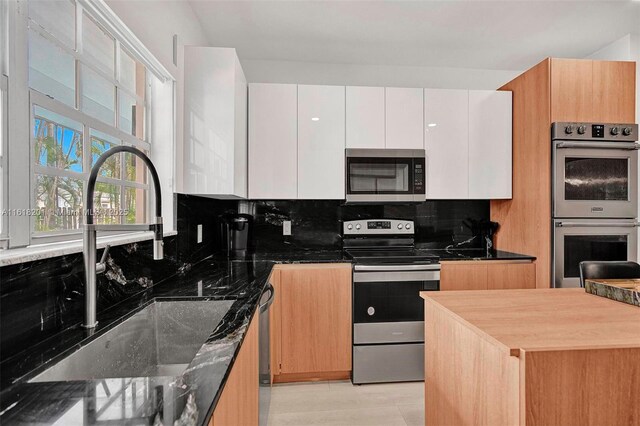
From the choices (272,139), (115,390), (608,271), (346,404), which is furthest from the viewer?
(272,139)

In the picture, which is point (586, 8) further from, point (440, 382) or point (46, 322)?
point (46, 322)

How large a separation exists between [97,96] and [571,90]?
9.72 ft

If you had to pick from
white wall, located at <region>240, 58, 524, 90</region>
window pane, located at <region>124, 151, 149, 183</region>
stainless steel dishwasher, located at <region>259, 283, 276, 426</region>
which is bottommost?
stainless steel dishwasher, located at <region>259, 283, 276, 426</region>

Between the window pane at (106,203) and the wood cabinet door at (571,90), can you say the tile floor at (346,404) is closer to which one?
the window pane at (106,203)

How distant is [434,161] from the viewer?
270 centimetres

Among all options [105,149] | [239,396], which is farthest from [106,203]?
[239,396]

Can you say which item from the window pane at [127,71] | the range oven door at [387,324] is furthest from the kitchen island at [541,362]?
the window pane at [127,71]

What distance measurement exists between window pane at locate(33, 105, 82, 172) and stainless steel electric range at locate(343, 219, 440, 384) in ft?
5.73

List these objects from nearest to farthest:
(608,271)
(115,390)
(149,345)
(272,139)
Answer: (115,390) → (149,345) → (608,271) → (272,139)

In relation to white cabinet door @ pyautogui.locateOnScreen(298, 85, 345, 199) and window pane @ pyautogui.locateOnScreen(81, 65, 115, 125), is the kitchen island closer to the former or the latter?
white cabinet door @ pyautogui.locateOnScreen(298, 85, 345, 199)

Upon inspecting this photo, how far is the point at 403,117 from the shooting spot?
2.66 meters

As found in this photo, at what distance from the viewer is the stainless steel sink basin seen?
34.5 inches

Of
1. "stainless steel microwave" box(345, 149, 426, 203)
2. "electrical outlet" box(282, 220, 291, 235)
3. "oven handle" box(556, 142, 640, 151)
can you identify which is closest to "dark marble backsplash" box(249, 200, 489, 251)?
"electrical outlet" box(282, 220, 291, 235)

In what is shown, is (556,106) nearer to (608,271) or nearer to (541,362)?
(608,271)
